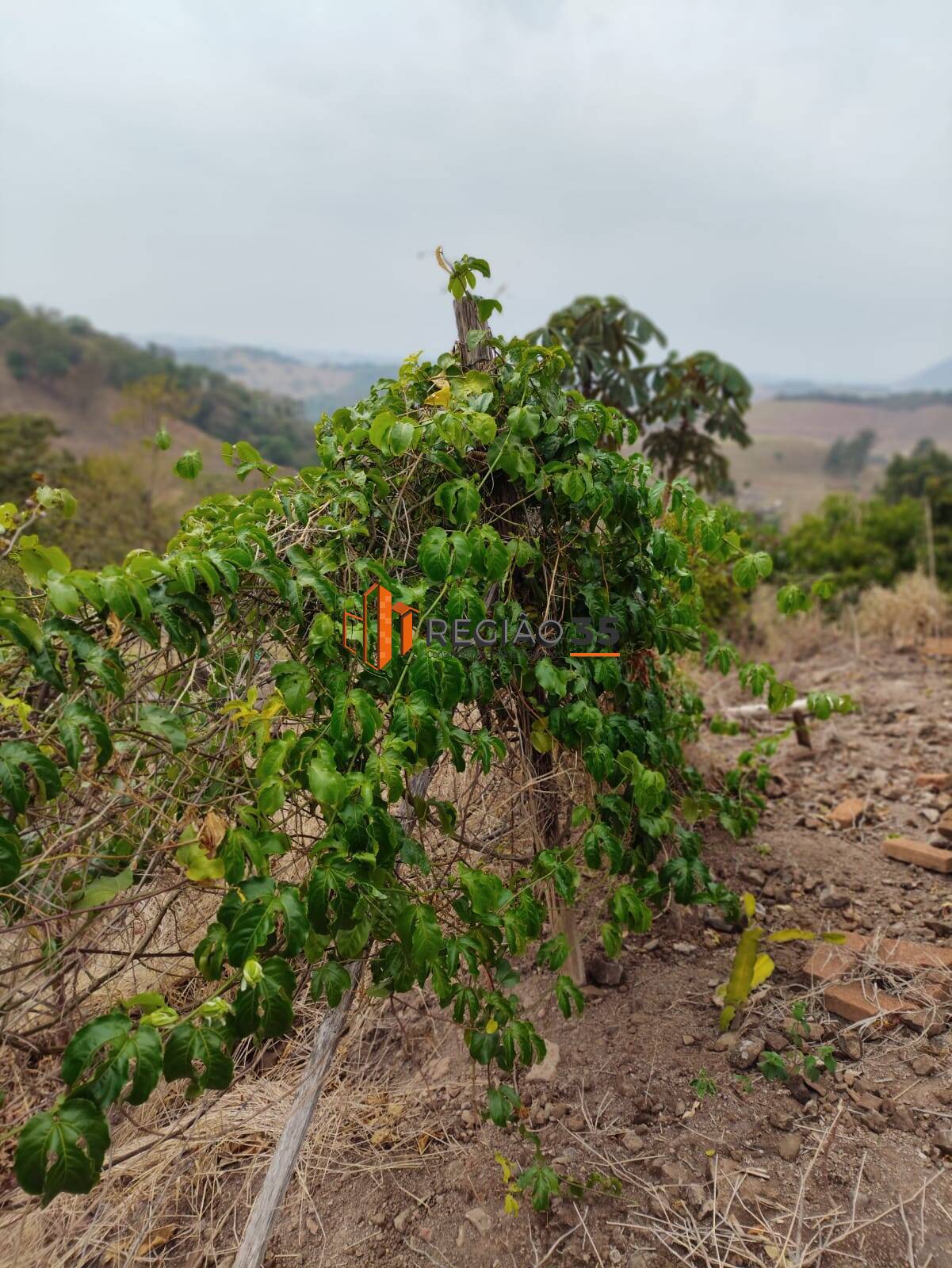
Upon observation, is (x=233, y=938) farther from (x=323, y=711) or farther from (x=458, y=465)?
(x=458, y=465)

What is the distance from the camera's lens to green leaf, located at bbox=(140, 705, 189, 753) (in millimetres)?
1180

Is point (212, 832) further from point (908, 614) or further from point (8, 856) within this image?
point (908, 614)

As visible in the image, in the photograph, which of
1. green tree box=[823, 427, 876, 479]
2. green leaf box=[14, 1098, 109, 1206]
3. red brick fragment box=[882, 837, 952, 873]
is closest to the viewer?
green leaf box=[14, 1098, 109, 1206]

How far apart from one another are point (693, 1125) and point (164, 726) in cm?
160

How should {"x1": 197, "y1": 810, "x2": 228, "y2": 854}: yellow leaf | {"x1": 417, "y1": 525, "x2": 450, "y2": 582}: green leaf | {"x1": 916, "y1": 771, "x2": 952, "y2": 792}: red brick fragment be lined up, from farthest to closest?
{"x1": 916, "y1": 771, "x2": 952, "y2": 792}: red brick fragment < {"x1": 417, "y1": 525, "x2": 450, "y2": 582}: green leaf < {"x1": 197, "y1": 810, "x2": 228, "y2": 854}: yellow leaf

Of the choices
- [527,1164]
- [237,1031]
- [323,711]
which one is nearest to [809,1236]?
[527,1164]

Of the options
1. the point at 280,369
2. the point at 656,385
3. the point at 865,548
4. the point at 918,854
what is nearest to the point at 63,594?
the point at 918,854

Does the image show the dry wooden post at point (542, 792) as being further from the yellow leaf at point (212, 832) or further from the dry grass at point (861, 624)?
the dry grass at point (861, 624)

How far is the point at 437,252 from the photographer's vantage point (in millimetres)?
1733

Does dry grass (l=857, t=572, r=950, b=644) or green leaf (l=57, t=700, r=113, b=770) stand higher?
green leaf (l=57, t=700, r=113, b=770)

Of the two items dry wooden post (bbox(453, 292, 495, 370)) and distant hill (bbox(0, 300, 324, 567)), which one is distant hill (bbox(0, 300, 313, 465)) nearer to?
distant hill (bbox(0, 300, 324, 567))

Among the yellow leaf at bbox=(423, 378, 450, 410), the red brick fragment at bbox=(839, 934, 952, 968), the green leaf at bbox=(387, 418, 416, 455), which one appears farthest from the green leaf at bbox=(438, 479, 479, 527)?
the red brick fragment at bbox=(839, 934, 952, 968)

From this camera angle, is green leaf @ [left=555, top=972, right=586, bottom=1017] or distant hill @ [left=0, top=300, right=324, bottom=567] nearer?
green leaf @ [left=555, top=972, right=586, bottom=1017]

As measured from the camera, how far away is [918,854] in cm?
274
